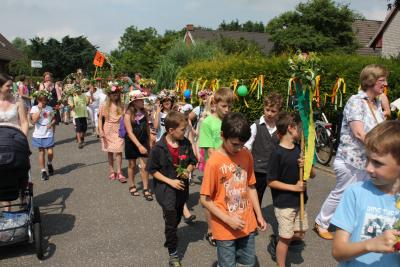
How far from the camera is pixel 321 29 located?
106 feet

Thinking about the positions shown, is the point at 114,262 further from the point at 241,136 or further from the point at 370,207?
the point at 370,207

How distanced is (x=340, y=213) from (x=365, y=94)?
109 inches

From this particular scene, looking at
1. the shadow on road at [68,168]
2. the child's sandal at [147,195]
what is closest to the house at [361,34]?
the shadow on road at [68,168]

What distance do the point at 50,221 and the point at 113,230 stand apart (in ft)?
3.25

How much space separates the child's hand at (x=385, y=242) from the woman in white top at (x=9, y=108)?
4.52 m

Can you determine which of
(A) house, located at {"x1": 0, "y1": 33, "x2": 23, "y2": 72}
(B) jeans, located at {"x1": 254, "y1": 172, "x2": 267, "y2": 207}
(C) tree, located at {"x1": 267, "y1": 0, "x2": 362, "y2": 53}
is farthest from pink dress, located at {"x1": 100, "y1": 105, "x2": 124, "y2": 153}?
(A) house, located at {"x1": 0, "y1": 33, "x2": 23, "y2": 72}

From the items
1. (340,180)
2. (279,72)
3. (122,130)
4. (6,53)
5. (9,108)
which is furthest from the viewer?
(6,53)

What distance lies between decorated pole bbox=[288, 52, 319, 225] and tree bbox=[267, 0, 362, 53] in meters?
28.4

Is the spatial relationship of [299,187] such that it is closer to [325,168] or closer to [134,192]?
[134,192]

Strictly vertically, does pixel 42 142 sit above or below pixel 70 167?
above

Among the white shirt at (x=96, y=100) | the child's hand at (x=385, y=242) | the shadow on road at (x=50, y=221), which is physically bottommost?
the shadow on road at (x=50, y=221)

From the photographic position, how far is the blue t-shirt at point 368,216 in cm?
182

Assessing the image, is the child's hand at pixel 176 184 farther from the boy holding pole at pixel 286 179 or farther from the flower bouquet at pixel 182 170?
the boy holding pole at pixel 286 179

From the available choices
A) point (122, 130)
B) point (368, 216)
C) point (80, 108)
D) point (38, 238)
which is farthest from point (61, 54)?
point (368, 216)
